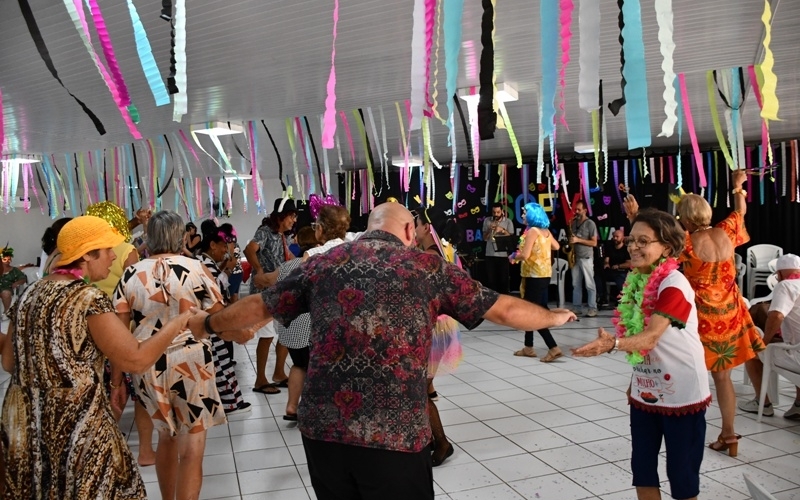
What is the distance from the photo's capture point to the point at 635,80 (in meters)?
1.96

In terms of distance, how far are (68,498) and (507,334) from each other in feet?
21.2

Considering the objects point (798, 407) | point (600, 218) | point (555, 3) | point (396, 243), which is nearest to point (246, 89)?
point (555, 3)

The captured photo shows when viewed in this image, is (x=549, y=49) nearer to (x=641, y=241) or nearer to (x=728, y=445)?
(x=641, y=241)

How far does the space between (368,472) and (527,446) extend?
230 cm

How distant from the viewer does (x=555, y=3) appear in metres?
2.18

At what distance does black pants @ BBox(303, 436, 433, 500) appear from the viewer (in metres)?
1.62

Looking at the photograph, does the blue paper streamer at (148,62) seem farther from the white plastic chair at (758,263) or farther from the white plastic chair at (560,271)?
the white plastic chair at (758,263)

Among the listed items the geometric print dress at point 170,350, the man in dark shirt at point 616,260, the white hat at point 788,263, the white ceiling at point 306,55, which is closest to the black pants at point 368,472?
the geometric print dress at point 170,350

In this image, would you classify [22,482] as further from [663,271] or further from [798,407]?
[798,407]

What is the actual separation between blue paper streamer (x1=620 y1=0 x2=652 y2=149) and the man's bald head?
765 millimetres

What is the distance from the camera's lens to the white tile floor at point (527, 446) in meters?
3.06

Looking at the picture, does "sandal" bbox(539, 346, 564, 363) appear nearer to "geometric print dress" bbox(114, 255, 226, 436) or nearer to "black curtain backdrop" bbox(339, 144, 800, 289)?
"black curtain backdrop" bbox(339, 144, 800, 289)

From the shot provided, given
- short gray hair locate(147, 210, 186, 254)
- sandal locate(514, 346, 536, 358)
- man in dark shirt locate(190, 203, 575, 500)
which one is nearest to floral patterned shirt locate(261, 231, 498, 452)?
man in dark shirt locate(190, 203, 575, 500)

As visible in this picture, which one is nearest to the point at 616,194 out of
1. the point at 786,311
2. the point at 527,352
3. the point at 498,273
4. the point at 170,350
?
the point at 498,273
